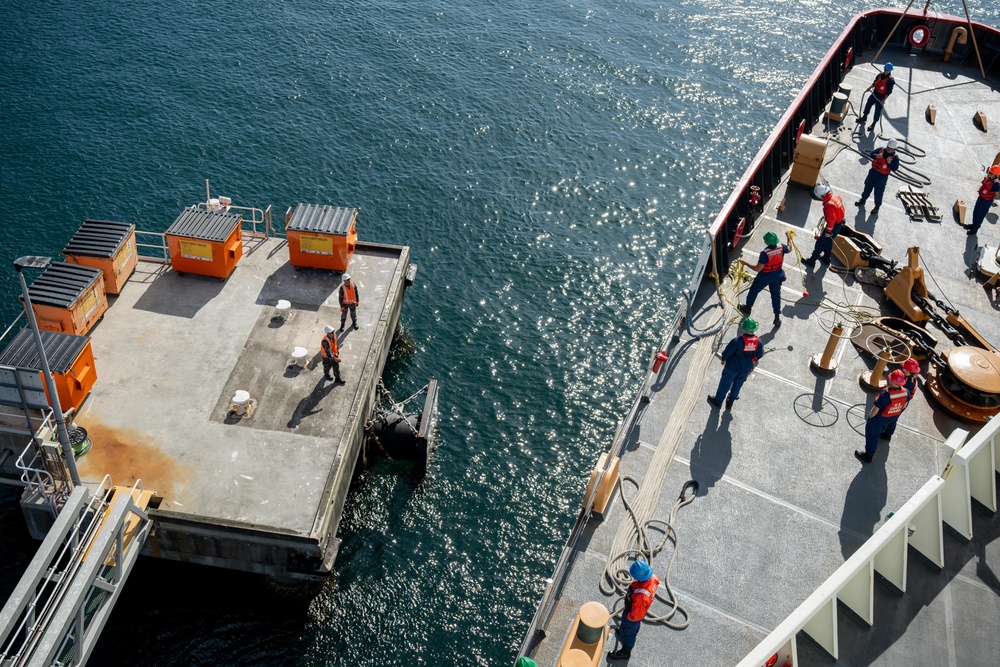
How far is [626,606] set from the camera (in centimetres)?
1559

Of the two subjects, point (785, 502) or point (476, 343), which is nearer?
point (785, 502)

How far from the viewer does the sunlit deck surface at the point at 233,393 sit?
21797 millimetres

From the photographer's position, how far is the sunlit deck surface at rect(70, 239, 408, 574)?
71.5 ft

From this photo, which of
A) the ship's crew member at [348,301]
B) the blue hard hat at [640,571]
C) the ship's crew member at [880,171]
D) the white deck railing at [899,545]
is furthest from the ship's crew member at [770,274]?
the ship's crew member at [348,301]

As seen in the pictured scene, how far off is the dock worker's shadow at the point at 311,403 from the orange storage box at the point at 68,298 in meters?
7.06

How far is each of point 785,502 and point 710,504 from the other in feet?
5.85

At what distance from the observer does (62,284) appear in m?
25.3

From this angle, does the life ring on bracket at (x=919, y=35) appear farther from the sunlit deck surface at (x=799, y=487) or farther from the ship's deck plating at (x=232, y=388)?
the ship's deck plating at (x=232, y=388)

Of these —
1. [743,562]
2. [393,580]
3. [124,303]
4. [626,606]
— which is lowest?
[393,580]

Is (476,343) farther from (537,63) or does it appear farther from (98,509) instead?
(537,63)

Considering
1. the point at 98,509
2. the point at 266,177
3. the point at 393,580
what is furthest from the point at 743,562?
the point at 266,177

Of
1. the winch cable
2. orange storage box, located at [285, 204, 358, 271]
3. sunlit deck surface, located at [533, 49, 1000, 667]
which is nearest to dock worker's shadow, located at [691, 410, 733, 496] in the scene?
sunlit deck surface, located at [533, 49, 1000, 667]

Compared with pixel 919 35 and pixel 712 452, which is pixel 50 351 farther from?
pixel 919 35

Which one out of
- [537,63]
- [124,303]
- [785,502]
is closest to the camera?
[785,502]
